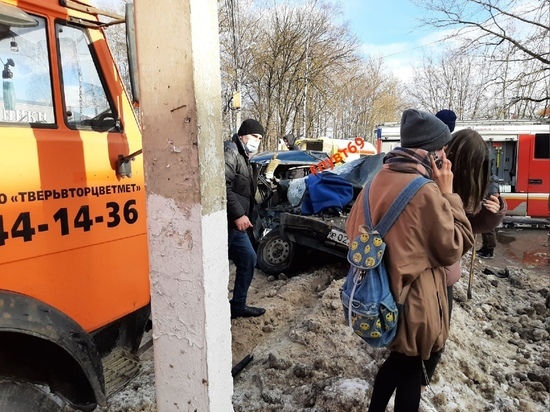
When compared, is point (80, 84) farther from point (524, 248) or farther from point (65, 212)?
point (524, 248)

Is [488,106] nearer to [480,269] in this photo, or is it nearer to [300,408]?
[480,269]

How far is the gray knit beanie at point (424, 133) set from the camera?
220 centimetres

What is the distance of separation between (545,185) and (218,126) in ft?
44.3

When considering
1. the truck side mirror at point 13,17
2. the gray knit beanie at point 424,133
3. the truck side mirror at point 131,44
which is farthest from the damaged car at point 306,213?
the truck side mirror at point 13,17

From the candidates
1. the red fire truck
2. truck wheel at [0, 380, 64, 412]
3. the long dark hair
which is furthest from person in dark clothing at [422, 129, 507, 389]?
the red fire truck

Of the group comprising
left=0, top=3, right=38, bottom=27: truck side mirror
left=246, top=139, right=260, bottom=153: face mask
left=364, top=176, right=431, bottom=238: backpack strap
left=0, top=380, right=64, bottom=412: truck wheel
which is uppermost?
left=0, top=3, right=38, bottom=27: truck side mirror

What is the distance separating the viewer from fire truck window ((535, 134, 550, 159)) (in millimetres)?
12523

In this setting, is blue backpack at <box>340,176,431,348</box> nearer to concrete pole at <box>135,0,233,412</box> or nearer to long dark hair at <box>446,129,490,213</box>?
concrete pole at <box>135,0,233,412</box>

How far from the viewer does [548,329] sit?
4203 millimetres

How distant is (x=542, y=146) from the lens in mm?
12594

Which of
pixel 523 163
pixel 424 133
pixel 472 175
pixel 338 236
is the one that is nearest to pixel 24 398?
pixel 424 133

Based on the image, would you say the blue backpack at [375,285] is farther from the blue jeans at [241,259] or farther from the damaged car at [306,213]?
the damaged car at [306,213]

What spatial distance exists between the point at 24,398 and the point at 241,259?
2.79 meters

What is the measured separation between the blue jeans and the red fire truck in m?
10.3
